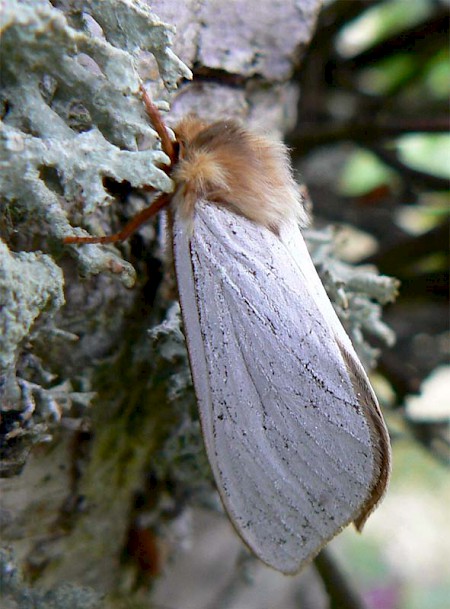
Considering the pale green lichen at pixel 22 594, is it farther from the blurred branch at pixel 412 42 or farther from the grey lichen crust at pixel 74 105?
the blurred branch at pixel 412 42

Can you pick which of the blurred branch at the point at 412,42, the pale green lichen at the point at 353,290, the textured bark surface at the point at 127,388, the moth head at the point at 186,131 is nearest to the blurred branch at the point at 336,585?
the textured bark surface at the point at 127,388

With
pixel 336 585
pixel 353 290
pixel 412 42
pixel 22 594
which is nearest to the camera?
pixel 22 594

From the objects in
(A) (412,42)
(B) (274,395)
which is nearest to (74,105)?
(B) (274,395)

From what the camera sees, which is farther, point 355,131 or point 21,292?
point 355,131

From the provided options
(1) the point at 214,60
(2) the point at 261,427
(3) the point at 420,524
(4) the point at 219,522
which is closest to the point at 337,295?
(2) the point at 261,427

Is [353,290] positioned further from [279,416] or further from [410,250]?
[410,250]

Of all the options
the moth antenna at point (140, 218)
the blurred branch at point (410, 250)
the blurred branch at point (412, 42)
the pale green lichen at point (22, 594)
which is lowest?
the pale green lichen at point (22, 594)
